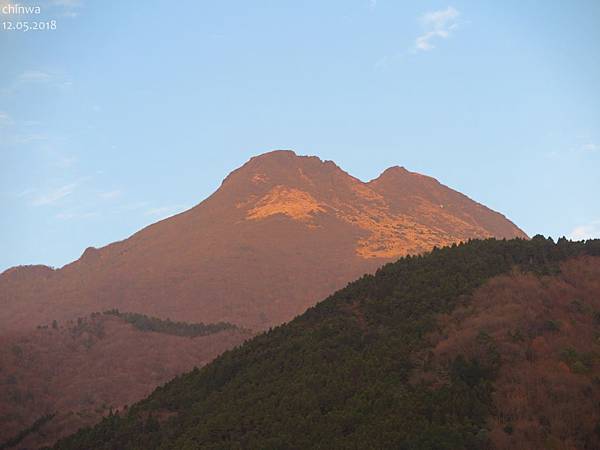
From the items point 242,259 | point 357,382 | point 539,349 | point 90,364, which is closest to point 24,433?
point 90,364

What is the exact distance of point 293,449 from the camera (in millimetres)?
29641

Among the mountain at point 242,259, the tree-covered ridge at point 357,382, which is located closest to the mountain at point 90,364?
the tree-covered ridge at point 357,382

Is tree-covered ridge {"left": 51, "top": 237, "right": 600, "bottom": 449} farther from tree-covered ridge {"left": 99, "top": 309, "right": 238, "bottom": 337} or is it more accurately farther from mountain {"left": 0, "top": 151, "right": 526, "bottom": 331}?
mountain {"left": 0, "top": 151, "right": 526, "bottom": 331}

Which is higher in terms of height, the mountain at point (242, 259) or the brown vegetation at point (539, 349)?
the mountain at point (242, 259)

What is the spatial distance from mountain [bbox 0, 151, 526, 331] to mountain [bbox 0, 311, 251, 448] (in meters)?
29.7

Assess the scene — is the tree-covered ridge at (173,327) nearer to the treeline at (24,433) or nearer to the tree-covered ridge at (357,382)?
the treeline at (24,433)

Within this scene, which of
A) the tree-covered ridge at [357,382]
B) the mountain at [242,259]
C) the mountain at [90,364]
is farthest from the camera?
the mountain at [242,259]

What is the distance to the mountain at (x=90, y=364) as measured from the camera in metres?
73.7

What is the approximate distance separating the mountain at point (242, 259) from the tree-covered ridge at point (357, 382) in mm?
79972

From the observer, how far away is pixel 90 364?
90.1 m

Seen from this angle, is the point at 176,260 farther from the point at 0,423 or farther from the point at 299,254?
the point at 0,423

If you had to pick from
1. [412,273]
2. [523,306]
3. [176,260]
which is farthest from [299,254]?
[523,306]

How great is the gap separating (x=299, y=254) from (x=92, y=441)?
117412 millimetres

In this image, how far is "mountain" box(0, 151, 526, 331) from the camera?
138875mm
